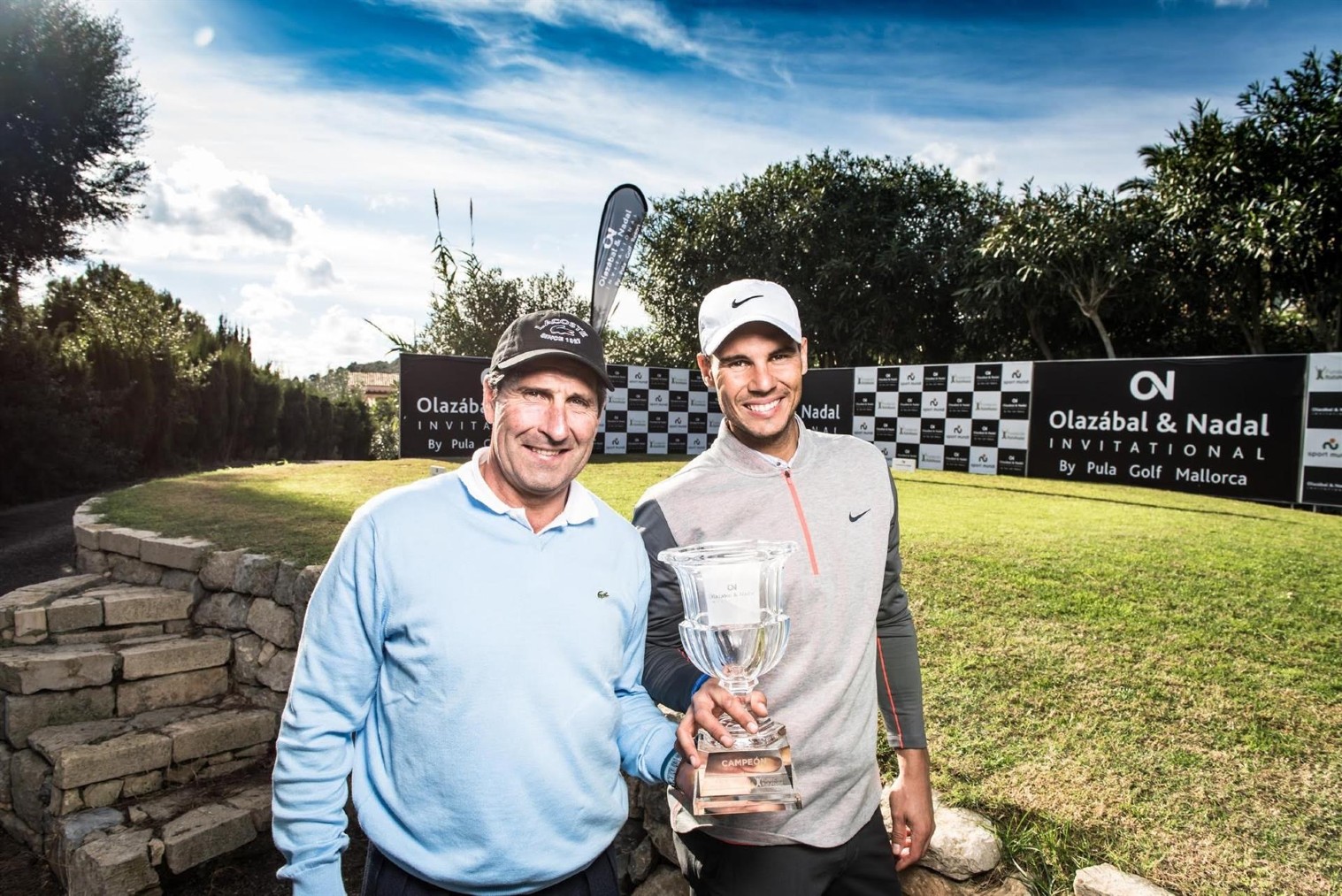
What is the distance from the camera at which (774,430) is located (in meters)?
1.46

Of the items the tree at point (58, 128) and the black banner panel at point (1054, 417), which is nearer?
the black banner panel at point (1054, 417)

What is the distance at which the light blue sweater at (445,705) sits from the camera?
1216mm

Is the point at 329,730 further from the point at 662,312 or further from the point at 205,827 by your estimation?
the point at 662,312

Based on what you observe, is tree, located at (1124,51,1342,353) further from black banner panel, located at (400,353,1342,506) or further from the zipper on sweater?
the zipper on sweater

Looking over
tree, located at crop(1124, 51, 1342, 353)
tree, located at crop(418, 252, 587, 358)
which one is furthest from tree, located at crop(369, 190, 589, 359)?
tree, located at crop(1124, 51, 1342, 353)

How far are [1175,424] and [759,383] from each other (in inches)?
289

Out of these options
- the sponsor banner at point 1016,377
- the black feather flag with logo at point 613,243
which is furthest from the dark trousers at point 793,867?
the sponsor banner at point 1016,377

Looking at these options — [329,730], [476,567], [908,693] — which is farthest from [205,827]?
[908,693]

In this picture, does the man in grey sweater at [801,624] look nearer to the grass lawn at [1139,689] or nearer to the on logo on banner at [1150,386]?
the grass lawn at [1139,689]

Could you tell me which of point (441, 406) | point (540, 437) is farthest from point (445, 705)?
point (441, 406)

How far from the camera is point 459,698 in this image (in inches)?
47.8

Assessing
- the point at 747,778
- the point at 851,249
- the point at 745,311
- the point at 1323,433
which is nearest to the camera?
the point at 747,778

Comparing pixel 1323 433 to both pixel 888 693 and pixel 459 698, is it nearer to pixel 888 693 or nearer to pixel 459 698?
pixel 888 693

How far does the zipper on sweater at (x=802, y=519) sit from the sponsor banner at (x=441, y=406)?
8625mm
